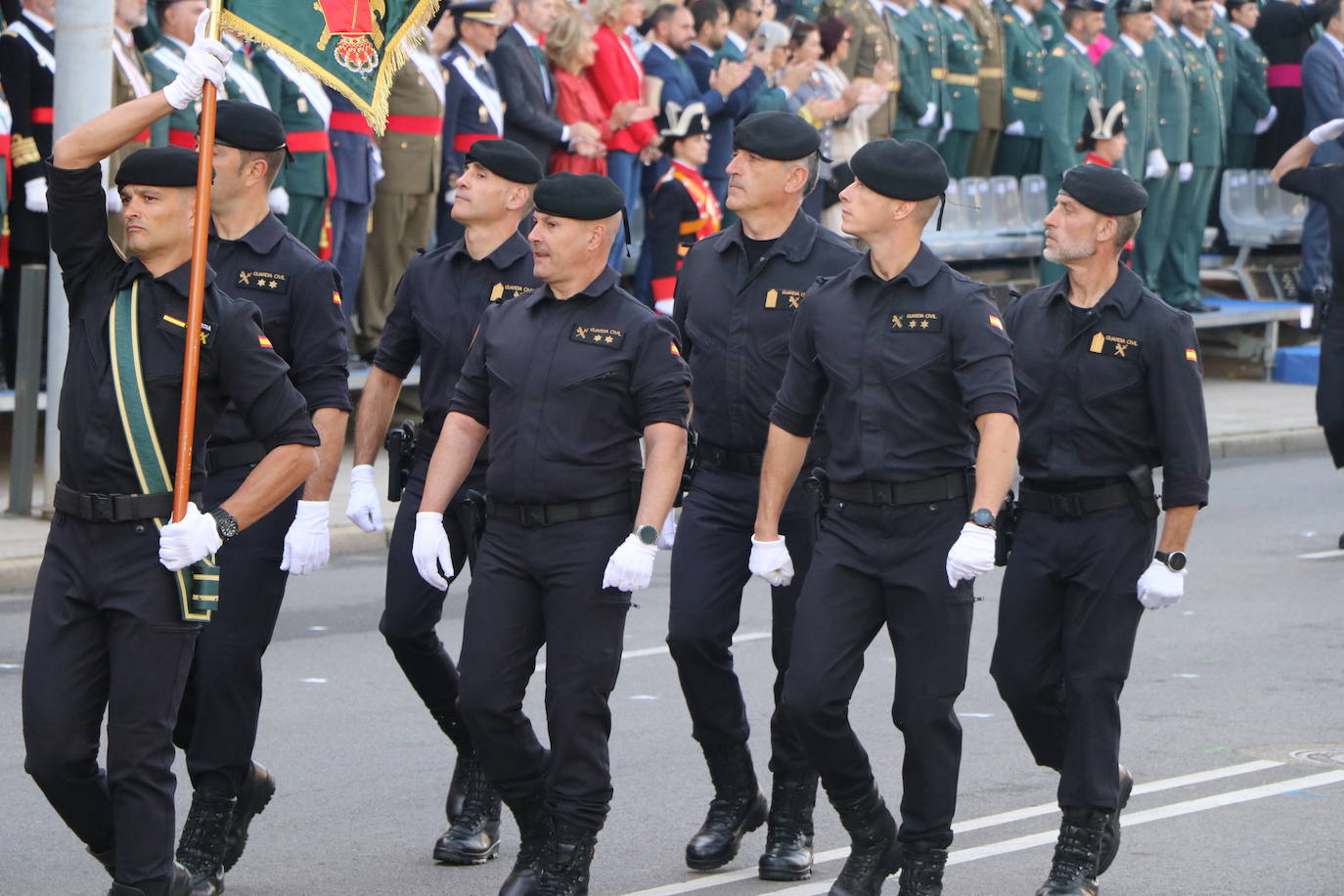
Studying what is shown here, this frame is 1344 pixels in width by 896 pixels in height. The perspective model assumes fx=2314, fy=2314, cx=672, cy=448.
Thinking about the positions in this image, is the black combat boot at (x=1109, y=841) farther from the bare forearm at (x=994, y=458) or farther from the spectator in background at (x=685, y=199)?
the spectator in background at (x=685, y=199)

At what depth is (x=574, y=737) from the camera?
637 cm

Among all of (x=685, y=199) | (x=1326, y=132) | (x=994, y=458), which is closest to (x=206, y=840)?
(x=994, y=458)

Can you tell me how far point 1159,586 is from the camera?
6.57m

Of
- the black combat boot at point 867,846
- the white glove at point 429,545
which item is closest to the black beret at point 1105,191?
the black combat boot at point 867,846

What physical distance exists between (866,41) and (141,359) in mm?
12842

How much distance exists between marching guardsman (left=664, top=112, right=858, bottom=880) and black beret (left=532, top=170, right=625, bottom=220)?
2.49 feet

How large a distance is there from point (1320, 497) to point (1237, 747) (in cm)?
691

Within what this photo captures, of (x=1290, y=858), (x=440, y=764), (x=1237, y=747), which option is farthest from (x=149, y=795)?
(x=1237, y=747)

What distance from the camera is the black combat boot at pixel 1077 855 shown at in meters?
6.49

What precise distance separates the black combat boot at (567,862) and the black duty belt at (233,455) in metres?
1.42

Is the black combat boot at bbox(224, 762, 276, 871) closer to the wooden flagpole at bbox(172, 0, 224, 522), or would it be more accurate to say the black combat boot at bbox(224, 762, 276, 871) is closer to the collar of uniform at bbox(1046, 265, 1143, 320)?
the wooden flagpole at bbox(172, 0, 224, 522)

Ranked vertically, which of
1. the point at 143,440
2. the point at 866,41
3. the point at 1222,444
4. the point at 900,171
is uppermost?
the point at 900,171

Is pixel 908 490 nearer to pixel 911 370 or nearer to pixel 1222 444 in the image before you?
A: pixel 911 370

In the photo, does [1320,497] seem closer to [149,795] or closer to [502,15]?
[502,15]
